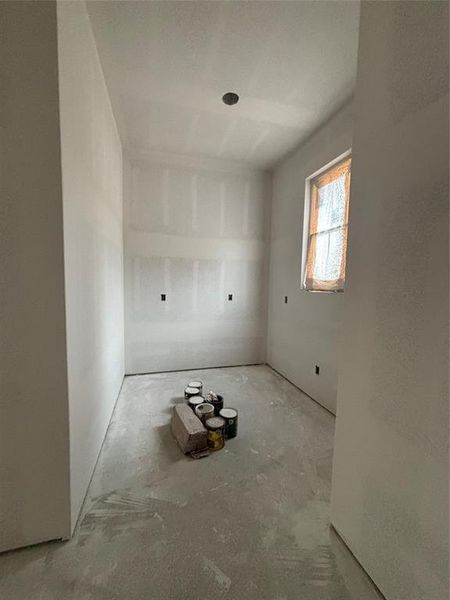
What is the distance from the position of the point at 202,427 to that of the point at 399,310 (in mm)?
1618

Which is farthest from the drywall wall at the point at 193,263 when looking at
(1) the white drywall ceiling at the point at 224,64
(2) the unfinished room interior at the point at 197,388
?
(2) the unfinished room interior at the point at 197,388

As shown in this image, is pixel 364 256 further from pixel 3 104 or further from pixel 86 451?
pixel 86 451

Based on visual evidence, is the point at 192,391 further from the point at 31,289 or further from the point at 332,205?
the point at 332,205

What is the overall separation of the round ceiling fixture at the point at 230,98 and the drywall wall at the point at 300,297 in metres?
1.02

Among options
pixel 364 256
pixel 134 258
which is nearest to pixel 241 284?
pixel 134 258

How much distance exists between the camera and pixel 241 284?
375 centimetres

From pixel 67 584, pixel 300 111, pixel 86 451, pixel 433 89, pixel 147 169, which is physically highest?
pixel 300 111

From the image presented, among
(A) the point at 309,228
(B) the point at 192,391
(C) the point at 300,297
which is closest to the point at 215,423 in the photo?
(B) the point at 192,391

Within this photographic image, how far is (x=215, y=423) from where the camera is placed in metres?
1.99

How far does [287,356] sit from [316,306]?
3.03 feet

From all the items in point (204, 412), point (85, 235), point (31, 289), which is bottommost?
point (204, 412)

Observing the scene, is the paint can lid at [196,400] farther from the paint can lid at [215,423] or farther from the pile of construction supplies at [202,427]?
the paint can lid at [215,423]

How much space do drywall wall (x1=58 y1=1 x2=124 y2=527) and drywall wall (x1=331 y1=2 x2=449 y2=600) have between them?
4.56 feet

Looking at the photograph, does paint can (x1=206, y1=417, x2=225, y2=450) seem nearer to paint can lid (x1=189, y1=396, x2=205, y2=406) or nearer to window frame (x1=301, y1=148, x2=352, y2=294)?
paint can lid (x1=189, y1=396, x2=205, y2=406)
